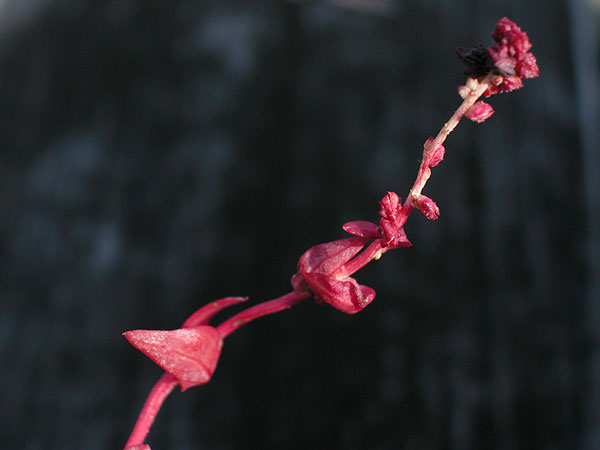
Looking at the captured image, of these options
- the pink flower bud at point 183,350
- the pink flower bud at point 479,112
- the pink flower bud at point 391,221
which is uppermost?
the pink flower bud at point 479,112

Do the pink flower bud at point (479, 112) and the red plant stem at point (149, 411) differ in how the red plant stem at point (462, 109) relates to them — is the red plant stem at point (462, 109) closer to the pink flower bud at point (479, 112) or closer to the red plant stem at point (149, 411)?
the pink flower bud at point (479, 112)

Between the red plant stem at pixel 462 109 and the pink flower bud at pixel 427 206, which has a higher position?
the red plant stem at pixel 462 109

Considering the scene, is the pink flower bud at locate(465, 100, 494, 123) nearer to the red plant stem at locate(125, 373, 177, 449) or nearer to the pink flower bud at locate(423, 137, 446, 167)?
the pink flower bud at locate(423, 137, 446, 167)

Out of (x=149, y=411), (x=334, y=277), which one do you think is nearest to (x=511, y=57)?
(x=334, y=277)

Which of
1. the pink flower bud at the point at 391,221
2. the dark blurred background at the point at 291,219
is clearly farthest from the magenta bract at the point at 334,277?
the dark blurred background at the point at 291,219

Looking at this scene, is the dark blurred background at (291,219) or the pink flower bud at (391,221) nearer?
the pink flower bud at (391,221)

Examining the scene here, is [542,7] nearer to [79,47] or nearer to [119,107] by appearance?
[119,107]

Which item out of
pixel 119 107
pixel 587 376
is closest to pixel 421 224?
pixel 587 376
